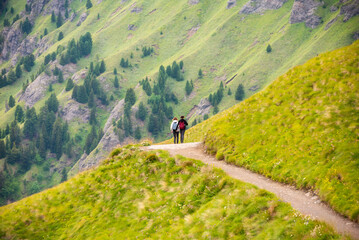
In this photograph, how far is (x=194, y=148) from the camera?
97.5 feet

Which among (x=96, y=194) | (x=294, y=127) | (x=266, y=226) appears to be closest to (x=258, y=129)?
(x=294, y=127)

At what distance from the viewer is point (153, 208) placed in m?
20.8

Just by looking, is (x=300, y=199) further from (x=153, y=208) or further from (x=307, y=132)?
(x=153, y=208)

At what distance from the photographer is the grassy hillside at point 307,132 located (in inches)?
633

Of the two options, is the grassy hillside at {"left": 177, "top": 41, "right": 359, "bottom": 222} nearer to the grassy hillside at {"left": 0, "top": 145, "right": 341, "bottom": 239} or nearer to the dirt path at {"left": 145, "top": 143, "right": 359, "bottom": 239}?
the dirt path at {"left": 145, "top": 143, "right": 359, "bottom": 239}

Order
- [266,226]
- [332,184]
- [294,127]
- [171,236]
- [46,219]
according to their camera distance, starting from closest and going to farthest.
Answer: [266,226] → [332,184] → [171,236] → [294,127] → [46,219]

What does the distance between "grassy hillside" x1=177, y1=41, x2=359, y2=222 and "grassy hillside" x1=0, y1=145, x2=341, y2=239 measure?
2.85m

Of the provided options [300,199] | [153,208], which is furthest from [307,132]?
[153,208]

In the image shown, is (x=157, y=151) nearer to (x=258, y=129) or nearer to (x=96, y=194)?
(x=96, y=194)

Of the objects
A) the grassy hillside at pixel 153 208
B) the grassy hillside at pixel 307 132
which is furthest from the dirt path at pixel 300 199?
the grassy hillside at pixel 153 208

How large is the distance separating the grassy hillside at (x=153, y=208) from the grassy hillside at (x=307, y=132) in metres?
2.85

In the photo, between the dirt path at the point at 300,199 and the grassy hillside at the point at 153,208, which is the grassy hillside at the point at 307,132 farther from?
the grassy hillside at the point at 153,208

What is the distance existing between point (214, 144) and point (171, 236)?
457 inches

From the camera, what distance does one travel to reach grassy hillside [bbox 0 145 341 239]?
14.8 m
